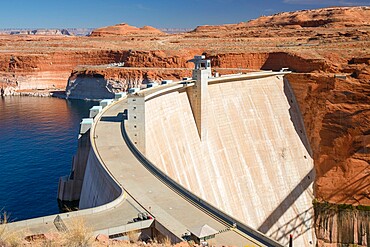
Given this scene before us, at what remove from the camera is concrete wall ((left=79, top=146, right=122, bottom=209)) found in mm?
18000

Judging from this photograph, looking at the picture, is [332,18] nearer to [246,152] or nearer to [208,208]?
[246,152]

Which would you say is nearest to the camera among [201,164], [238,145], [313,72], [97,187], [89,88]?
[97,187]

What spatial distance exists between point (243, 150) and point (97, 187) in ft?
56.7

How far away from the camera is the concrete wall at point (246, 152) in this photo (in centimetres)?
2813

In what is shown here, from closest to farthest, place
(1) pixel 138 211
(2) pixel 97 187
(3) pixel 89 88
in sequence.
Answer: (1) pixel 138 211, (2) pixel 97 187, (3) pixel 89 88

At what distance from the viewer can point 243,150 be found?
113 feet

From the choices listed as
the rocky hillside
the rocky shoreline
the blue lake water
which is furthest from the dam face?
the rocky hillside

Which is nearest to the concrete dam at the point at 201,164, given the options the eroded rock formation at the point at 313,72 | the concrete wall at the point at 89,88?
the eroded rock formation at the point at 313,72

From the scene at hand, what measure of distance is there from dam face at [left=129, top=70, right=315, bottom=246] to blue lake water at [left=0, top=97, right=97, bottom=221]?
356 inches

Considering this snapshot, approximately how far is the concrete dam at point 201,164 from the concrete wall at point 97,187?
52 millimetres

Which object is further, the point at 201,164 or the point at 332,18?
the point at 332,18

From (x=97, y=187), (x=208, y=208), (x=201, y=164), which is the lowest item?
(x=201, y=164)

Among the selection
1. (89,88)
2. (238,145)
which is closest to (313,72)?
(238,145)

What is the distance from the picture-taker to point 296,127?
3978 centimetres
